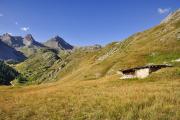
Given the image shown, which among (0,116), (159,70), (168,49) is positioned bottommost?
(0,116)

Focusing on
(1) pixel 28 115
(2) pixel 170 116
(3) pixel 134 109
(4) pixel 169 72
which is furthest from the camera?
(4) pixel 169 72

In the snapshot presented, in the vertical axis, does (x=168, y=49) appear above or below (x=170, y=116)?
above

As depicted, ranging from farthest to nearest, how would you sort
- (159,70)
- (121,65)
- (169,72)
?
1. (121,65)
2. (159,70)
3. (169,72)

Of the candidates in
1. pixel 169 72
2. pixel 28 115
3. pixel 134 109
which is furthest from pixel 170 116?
pixel 169 72

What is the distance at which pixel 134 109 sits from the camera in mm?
19688

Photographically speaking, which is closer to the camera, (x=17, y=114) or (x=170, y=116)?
(x=170, y=116)

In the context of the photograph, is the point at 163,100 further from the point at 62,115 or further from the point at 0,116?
the point at 0,116

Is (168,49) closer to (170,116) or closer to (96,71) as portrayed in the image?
(96,71)

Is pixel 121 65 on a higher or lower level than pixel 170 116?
higher

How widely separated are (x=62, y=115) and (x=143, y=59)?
255ft

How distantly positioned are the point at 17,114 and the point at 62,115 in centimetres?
380

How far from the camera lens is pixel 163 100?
22.7 m

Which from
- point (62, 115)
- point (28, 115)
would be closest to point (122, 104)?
point (62, 115)

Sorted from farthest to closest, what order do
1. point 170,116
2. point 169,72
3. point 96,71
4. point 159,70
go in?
point 96,71, point 159,70, point 169,72, point 170,116
